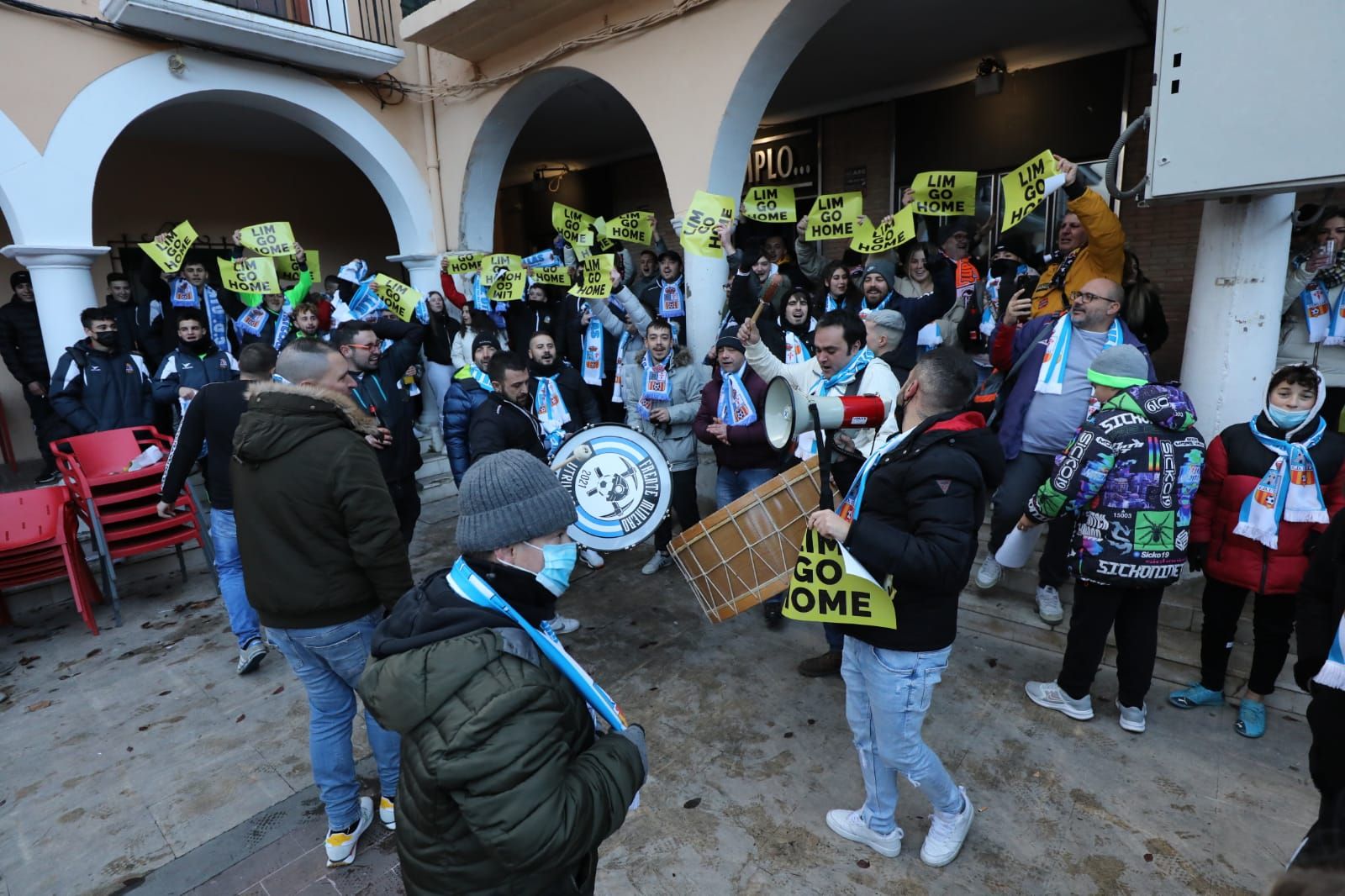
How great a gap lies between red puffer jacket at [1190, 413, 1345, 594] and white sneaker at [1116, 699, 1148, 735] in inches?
30.8

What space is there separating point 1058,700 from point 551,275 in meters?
6.24

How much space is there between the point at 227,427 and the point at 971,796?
4.30 metres

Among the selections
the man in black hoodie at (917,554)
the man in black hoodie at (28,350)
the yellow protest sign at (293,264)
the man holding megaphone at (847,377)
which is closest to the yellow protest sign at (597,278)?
the man holding megaphone at (847,377)

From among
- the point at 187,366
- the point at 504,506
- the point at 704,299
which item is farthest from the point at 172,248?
the point at 504,506

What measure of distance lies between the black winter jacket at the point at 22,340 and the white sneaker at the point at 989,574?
9.28m

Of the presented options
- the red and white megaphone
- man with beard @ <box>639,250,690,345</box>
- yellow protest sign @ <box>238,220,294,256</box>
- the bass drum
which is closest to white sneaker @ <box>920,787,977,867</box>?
the red and white megaphone

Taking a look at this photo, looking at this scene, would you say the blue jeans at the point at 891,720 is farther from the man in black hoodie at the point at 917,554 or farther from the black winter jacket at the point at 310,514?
the black winter jacket at the point at 310,514

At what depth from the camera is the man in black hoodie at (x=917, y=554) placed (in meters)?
2.20

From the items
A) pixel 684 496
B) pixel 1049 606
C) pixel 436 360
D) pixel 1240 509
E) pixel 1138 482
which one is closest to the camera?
pixel 1138 482

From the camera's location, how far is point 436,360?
8.04 meters

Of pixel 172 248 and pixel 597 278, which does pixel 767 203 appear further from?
pixel 172 248

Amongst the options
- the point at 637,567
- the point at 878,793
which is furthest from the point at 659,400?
the point at 878,793

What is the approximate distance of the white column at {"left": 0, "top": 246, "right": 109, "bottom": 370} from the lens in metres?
6.67

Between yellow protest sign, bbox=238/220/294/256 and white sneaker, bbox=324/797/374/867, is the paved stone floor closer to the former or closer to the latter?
white sneaker, bbox=324/797/374/867
